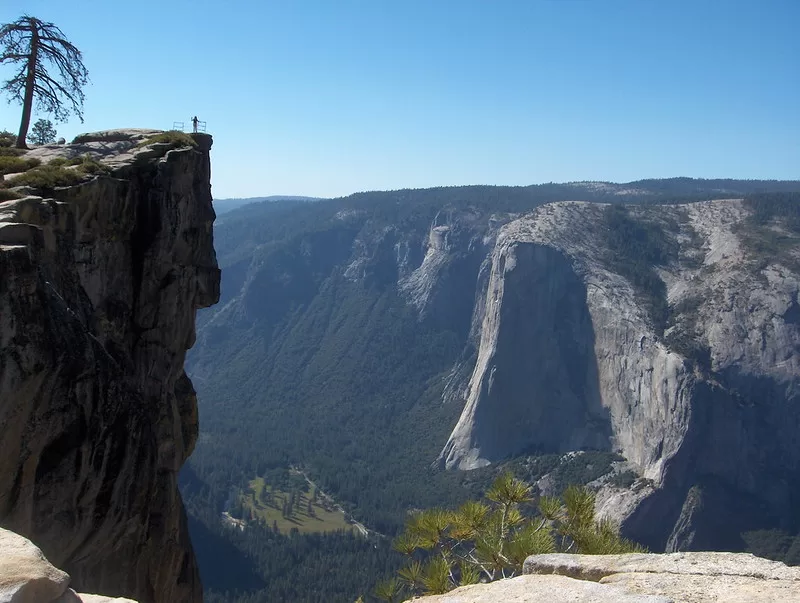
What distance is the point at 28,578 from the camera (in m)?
6.89

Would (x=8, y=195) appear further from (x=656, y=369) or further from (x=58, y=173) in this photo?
(x=656, y=369)

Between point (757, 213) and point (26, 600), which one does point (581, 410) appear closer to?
point (757, 213)

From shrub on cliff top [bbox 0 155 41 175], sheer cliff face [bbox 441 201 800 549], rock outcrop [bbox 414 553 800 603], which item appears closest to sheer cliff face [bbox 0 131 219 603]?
shrub on cliff top [bbox 0 155 41 175]

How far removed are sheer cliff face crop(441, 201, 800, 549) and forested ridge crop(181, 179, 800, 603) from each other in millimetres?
7294

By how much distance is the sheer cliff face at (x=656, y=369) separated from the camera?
76312 millimetres

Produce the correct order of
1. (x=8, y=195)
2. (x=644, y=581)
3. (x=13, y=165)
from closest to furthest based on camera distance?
(x=644, y=581), (x=8, y=195), (x=13, y=165)

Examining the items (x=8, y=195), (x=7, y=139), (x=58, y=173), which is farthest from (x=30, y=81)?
(x=8, y=195)

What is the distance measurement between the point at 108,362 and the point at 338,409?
12964 cm

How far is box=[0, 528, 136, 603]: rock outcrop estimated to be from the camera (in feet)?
22.0

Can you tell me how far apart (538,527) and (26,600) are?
8.81 metres

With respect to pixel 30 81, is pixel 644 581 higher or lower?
lower

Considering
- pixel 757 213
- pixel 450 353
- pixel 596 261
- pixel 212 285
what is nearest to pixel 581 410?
pixel 596 261

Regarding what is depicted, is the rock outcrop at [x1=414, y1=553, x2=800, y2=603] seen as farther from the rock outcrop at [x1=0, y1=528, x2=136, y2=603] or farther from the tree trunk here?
the tree trunk

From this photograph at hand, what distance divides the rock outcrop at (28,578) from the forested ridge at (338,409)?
215 feet
